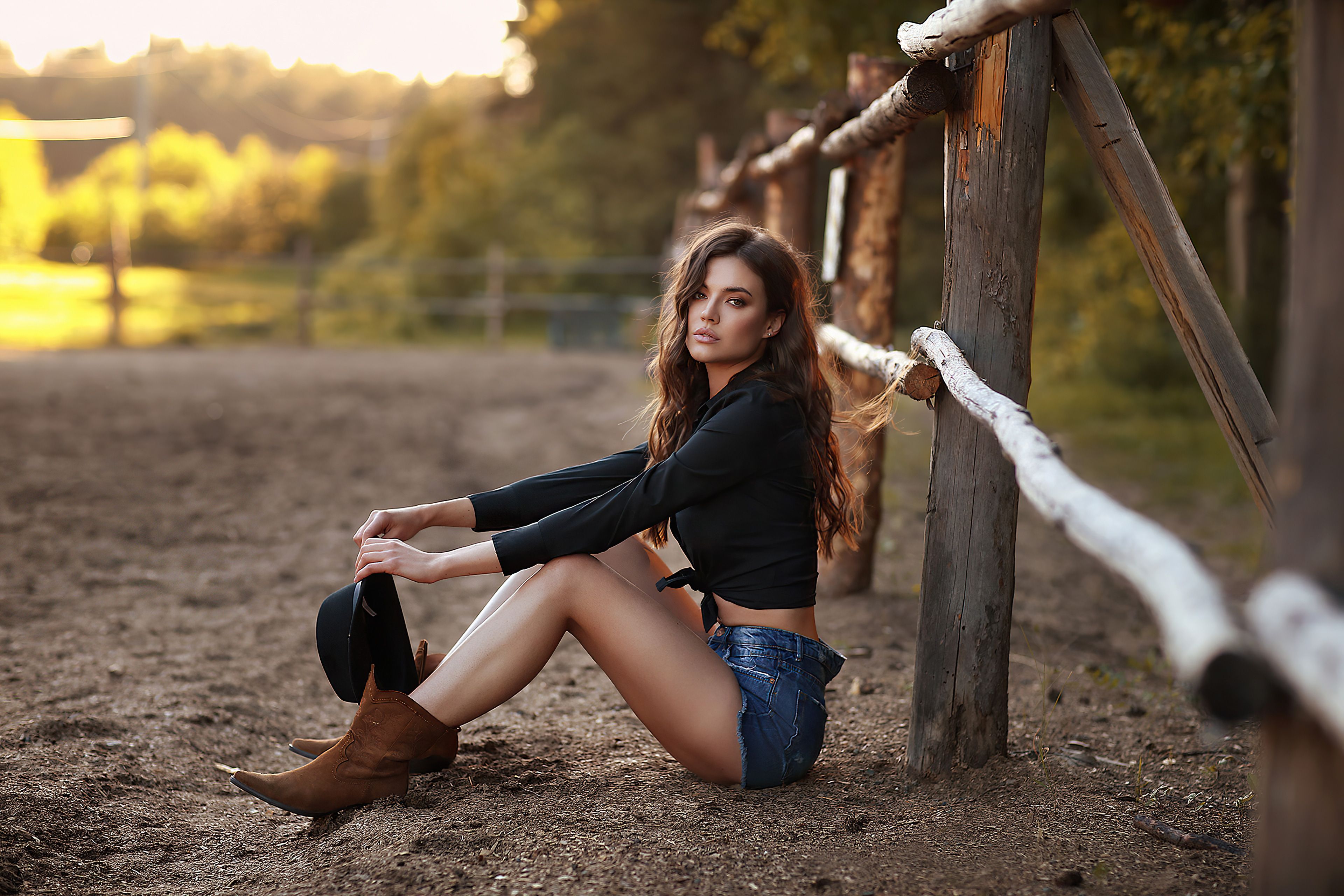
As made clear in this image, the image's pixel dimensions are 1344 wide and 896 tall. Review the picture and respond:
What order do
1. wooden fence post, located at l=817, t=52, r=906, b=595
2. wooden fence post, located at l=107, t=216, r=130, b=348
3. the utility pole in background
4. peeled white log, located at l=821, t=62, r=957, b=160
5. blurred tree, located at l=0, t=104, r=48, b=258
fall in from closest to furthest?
peeled white log, located at l=821, t=62, r=957, b=160
wooden fence post, located at l=817, t=52, r=906, b=595
wooden fence post, located at l=107, t=216, r=130, b=348
blurred tree, located at l=0, t=104, r=48, b=258
the utility pole in background

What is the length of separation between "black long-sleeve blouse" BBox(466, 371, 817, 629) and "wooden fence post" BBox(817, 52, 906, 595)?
1170 millimetres

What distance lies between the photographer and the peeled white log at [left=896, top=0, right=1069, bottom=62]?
4.99 ft

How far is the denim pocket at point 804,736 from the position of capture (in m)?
1.94

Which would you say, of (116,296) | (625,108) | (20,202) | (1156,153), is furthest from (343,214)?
(1156,153)

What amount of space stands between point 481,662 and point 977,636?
96 centimetres

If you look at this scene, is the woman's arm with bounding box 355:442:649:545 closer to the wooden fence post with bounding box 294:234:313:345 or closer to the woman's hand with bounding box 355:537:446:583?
the woman's hand with bounding box 355:537:446:583

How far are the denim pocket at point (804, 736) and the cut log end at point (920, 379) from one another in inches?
24.6

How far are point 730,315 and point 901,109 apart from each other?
1.92ft

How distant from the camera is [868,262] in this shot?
3338mm

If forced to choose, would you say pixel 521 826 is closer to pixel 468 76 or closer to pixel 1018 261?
pixel 1018 261

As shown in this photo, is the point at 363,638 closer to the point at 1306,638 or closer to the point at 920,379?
the point at 920,379

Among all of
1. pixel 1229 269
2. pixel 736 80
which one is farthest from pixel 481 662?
pixel 736 80

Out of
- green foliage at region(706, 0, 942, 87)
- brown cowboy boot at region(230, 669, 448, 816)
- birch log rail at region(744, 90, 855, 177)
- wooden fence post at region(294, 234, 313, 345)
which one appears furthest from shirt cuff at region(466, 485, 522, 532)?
wooden fence post at region(294, 234, 313, 345)

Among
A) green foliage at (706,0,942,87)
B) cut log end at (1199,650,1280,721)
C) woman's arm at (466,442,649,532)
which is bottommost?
woman's arm at (466,442,649,532)
